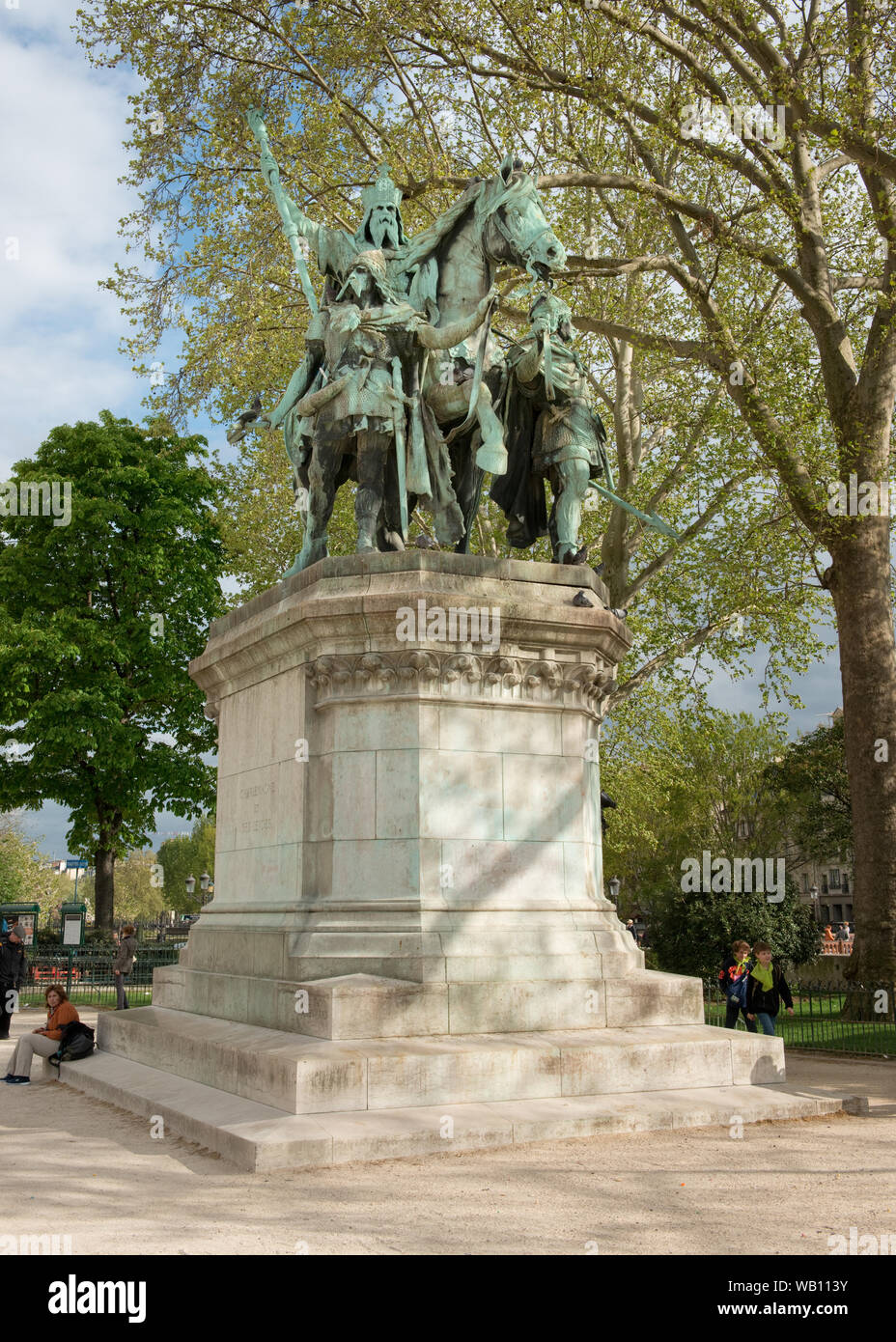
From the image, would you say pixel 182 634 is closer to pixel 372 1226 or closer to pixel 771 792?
pixel 771 792

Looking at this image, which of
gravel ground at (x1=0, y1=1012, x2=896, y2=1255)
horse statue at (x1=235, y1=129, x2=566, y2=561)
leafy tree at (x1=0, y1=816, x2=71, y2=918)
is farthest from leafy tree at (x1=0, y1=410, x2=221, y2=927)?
leafy tree at (x1=0, y1=816, x2=71, y2=918)

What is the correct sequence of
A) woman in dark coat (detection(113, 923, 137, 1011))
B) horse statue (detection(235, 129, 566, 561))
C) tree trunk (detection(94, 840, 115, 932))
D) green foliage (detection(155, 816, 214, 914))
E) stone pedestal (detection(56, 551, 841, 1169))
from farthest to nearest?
green foliage (detection(155, 816, 214, 914)) < tree trunk (detection(94, 840, 115, 932)) < woman in dark coat (detection(113, 923, 137, 1011)) < horse statue (detection(235, 129, 566, 561)) < stone pedestal (detection(56, 551, 841, 1169))

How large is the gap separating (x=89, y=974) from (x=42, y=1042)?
16.1 metres

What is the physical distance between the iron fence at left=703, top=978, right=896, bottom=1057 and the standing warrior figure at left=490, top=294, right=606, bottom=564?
27.9ft

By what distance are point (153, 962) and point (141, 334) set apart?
14.0 m

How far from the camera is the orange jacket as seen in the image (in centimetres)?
1235

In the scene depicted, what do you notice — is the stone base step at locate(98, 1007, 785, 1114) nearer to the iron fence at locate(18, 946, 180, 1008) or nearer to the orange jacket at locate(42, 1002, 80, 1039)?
the orange jacket at locate(42, 1002, 80, 1039)

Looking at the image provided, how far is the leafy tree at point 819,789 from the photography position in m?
38.0

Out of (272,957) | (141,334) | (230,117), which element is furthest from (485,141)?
(272,957)

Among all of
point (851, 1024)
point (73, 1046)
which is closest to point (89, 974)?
point (73, 1046)

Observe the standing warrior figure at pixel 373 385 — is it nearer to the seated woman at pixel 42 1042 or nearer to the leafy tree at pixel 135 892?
the seated woman at pixel 42 1042

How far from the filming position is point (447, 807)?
949 centimetres

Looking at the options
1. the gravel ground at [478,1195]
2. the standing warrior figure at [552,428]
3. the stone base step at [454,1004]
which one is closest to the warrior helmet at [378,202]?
the standing warrior figure at [552,428]

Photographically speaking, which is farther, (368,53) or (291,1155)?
(368,53)
